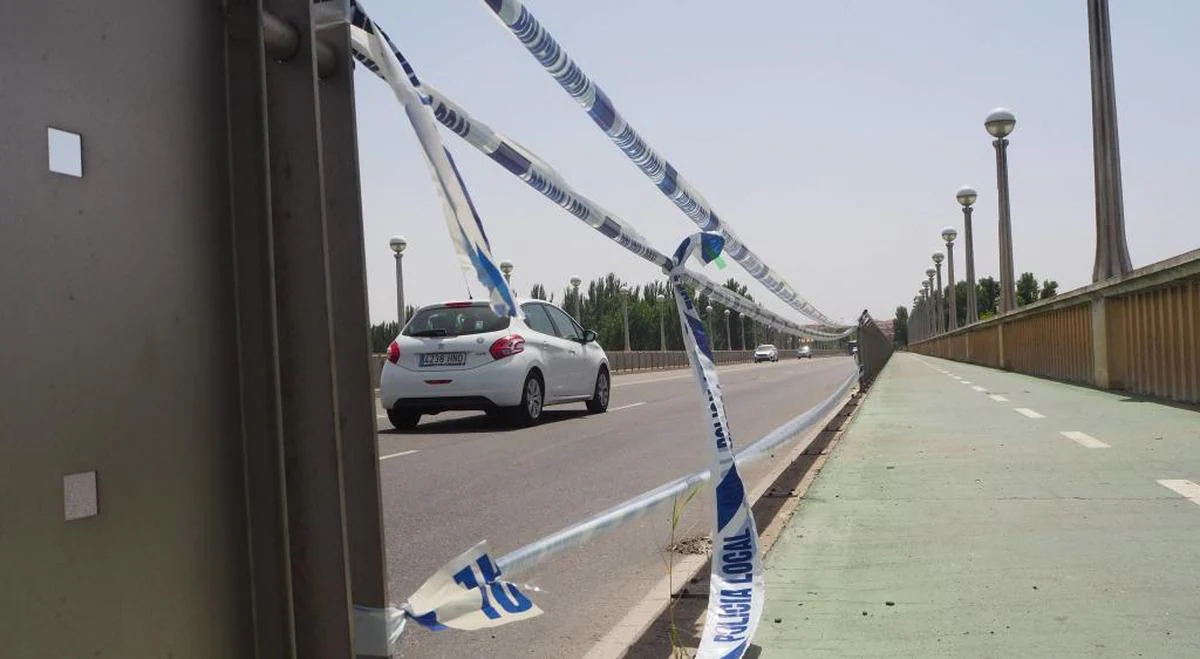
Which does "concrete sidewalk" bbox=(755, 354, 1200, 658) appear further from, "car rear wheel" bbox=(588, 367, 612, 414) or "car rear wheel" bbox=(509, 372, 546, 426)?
"car rear wheel" bbox=(588, 367, 612, 414)

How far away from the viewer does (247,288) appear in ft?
4.61

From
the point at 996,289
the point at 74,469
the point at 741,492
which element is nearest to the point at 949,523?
the point at 741,492

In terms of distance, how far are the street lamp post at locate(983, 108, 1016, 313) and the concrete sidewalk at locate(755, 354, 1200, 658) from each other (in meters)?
21.6

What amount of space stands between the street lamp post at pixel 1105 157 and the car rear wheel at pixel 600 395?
8526 mm

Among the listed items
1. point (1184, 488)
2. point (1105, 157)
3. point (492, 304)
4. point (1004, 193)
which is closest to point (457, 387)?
point (1184, 488)

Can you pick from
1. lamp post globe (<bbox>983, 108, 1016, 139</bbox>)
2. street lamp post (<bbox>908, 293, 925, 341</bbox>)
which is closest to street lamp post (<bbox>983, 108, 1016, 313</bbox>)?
lamp post globe (<bbox>983, 108, 1016, 139</bbox>)

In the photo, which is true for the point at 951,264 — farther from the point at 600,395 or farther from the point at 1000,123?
the point at 600,395

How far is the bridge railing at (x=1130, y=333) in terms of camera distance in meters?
11.0

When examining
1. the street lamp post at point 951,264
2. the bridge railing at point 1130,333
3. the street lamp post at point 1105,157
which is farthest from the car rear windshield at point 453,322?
the street lamp post at point 951,264

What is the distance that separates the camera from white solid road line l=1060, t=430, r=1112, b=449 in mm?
7334

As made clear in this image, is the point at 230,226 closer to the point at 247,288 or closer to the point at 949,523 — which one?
the point at 247,288

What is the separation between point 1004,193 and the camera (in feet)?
98.3

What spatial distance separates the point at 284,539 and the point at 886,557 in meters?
3.14

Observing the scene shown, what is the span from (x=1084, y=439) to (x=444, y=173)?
736 centimetres
